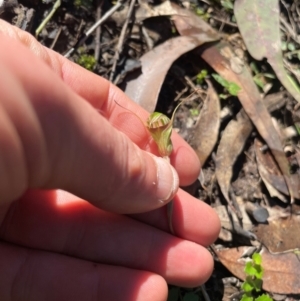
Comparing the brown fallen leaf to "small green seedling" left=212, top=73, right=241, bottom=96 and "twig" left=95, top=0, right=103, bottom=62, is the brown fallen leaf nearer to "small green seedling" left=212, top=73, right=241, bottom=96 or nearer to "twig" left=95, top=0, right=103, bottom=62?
"small green seedling" left=212, top=73, right=241, bottom=96

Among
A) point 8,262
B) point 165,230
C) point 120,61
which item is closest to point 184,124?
point 120,61

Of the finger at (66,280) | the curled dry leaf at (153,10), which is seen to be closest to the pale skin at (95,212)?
the finger at (66,280)

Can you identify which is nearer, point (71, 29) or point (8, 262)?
point (8, 262)

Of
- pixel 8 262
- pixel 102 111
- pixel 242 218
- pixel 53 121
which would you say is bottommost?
pixel 242 218

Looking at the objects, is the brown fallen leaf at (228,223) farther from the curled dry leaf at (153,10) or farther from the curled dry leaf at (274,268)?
the curled dry leaf at (153,10)

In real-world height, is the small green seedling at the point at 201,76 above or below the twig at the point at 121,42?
below

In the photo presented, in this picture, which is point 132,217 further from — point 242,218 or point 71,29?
point 71,29
